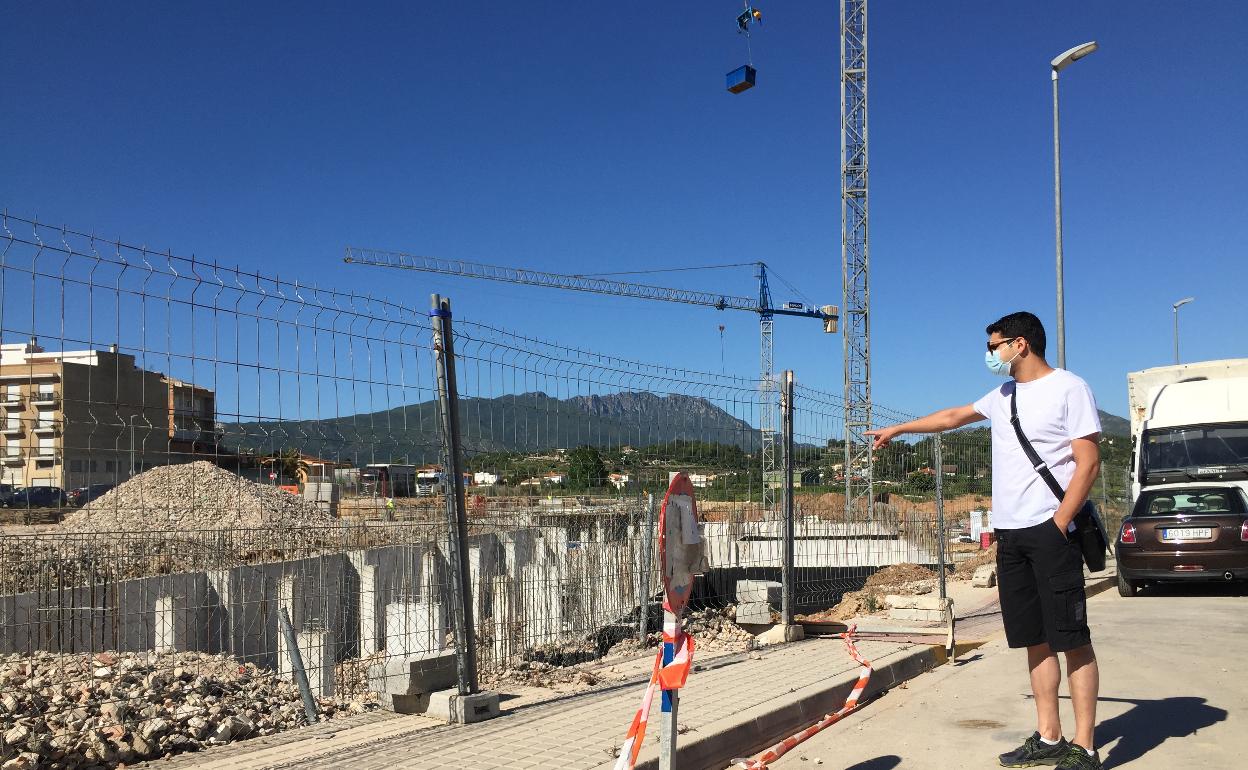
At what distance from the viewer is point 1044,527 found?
4.80m

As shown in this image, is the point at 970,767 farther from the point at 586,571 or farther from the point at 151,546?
the point at 151,546

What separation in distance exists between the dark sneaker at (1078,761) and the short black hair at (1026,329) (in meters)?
1.92

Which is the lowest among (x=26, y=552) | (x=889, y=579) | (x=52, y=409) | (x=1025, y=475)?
(x=889, y=579)

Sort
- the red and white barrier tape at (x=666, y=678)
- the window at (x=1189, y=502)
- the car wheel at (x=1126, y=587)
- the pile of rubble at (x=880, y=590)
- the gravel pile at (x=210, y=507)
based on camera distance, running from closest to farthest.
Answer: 1. the red and white barrier tape at (x=666, y=678)
2. the pile of rubble at (x=880, y=590)
3. the window at (x=1189, y=502)
4. the gravel pile at (x=210, y=507)
5. the car wheel at (x=1126, y=587)

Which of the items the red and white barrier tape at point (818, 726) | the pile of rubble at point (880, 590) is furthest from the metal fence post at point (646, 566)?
the red and white barrier tape at point (818, 726)

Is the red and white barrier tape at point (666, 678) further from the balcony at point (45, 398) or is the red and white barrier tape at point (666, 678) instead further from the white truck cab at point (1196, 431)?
the white truck cab at point (1196, 431)

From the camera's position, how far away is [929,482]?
13.2 metres

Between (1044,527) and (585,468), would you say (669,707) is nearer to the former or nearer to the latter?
(1044,527)

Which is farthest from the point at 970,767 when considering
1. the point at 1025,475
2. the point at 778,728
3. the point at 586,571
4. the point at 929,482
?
the point at 929,482

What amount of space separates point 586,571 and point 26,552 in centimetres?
786

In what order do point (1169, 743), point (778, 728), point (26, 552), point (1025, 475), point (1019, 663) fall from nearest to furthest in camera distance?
point (1025, 475) < point (1169, 743) < point (778, 728) < point (1019, 663) < point (26, 552)

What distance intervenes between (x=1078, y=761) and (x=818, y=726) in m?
1.68

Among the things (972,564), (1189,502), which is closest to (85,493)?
(1189,502)

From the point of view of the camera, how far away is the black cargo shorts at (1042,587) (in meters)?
4.71
